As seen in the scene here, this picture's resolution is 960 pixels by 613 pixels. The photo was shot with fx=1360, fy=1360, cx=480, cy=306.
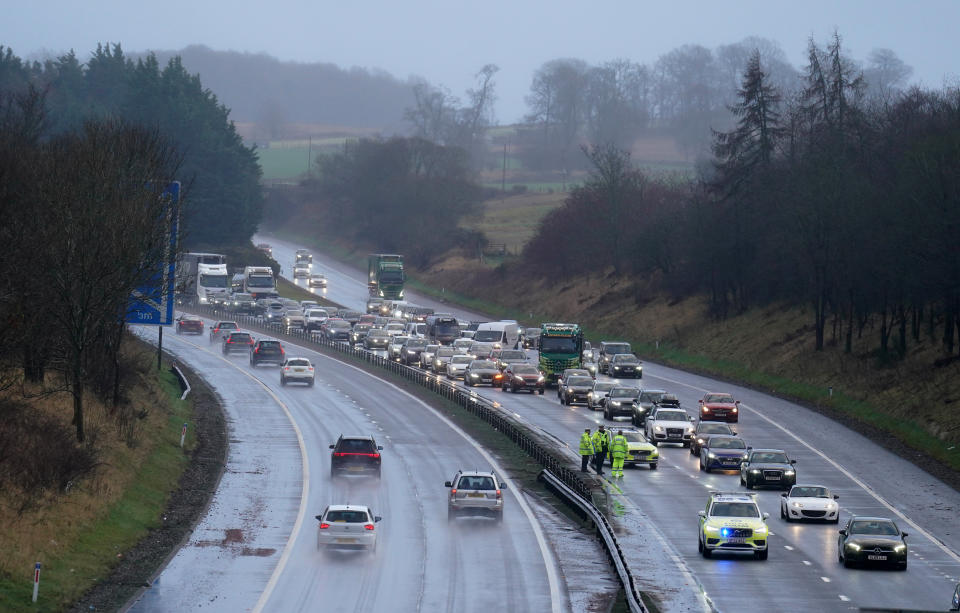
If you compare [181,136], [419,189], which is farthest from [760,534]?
[419,189]

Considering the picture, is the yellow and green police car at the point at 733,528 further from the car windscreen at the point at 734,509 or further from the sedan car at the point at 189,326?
the sedan car at the point at 189,326

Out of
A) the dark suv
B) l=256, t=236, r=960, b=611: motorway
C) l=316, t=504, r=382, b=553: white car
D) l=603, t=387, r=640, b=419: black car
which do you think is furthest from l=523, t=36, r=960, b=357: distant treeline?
l=316, t=504, r=382, b=553: white car

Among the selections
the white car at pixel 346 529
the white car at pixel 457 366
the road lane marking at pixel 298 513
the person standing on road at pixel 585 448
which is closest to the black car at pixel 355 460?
the road lane marking at pixel 298 513

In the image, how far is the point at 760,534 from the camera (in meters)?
30.7

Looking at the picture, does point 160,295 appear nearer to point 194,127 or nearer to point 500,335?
point 500,335

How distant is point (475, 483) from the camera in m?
35.8

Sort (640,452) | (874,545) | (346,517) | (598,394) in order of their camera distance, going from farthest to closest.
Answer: (598,394)
(640,452)
(346,517)
(874,545)

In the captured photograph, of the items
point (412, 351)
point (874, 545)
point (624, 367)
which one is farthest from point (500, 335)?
point (874, 545)

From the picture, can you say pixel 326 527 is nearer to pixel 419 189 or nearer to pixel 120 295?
pixel 120 295

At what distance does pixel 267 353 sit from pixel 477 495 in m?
48.4

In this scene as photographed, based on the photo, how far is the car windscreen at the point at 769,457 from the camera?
137 feet

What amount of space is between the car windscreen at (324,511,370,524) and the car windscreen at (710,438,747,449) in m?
18.4

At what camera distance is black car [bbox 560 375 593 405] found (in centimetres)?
6456

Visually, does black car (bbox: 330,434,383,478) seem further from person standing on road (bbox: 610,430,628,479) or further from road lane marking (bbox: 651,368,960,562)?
road lane marking (bbox: 651,368,960,562)
